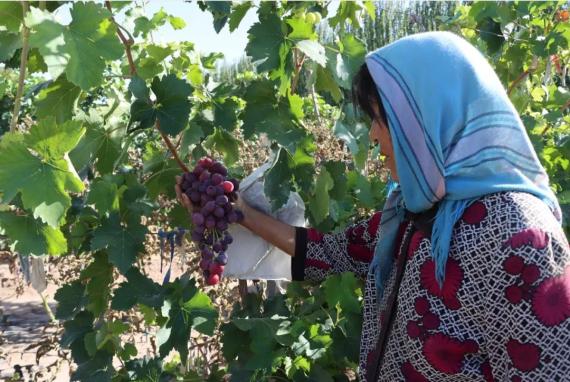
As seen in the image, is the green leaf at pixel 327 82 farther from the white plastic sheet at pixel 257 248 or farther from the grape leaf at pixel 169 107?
the grape leaf at pixel 169 107

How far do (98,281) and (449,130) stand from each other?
101cm

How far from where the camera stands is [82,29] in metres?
1.41

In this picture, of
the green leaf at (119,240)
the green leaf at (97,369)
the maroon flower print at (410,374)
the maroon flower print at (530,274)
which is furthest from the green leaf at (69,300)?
the maroon flower print at (530,274)

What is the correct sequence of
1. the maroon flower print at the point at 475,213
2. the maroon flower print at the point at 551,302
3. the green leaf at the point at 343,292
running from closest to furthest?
1. the maroon flower print at the point at 551,302
2. the maroon flower print at the point at 475,213
3. the green leaf at the point at 343,292

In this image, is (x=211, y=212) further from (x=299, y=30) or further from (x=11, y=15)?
(x=11, y=15)

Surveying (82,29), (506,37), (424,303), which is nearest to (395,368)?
(424,303)

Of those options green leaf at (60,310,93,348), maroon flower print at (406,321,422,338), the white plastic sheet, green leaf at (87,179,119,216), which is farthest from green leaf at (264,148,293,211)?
green leaf at (60,310,93,348)

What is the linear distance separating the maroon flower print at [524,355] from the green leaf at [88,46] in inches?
37.1

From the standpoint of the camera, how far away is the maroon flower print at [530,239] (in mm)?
1332

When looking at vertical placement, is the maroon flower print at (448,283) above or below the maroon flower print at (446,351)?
above

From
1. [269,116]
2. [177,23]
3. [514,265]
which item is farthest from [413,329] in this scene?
[177,23]

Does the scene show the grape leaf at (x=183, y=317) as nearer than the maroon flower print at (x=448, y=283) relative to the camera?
No

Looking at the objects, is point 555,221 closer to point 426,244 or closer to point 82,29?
point 426,244

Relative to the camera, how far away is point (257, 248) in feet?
6.56
